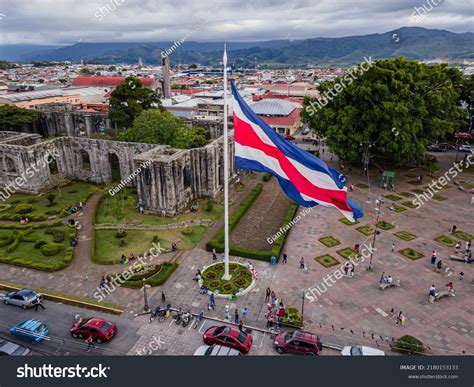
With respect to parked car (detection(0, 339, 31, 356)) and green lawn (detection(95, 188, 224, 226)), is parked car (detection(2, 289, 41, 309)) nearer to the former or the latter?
parked car (detection(0, 339, 31, 356))

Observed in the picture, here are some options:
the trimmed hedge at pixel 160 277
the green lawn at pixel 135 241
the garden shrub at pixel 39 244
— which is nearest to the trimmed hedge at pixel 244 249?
the green lawn at pixel 135 241

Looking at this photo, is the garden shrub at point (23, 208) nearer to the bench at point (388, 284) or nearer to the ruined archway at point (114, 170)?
the ruined archway at point (114, 170)

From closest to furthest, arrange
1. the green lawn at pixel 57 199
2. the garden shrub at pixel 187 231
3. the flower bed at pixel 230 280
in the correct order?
the flower bed at pixel 230 280 → the garden shrub at pixel 187 231 → the green lawn at pixel 57 199

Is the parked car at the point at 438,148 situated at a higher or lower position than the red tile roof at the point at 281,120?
lower

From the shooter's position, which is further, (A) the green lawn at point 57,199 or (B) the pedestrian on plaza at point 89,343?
(A) the green lawn at point 57,199

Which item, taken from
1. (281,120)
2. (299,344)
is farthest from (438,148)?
(299,344)

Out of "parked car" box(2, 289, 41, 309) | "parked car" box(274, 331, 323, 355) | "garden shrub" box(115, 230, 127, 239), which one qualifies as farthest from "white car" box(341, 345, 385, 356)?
"garden shrub" box(115, 230, 127, 239)

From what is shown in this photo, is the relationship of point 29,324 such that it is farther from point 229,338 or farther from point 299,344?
point 299,344
